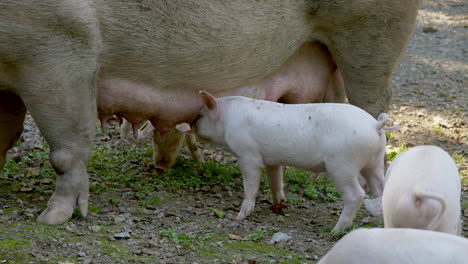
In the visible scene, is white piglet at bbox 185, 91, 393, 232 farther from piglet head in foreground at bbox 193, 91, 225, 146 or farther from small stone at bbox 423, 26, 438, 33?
small stone at bbox 423, 26, 438, 33

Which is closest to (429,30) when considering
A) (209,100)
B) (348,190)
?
(209,100)

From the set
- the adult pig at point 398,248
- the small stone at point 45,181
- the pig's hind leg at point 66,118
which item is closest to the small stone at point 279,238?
the pig's hind leg at point 66,118

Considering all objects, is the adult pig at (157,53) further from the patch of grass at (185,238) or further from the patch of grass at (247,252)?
the patch of grass at (247,252)

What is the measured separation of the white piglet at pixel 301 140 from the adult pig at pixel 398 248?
1512 millimetres

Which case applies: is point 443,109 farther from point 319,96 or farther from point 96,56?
point 96,56

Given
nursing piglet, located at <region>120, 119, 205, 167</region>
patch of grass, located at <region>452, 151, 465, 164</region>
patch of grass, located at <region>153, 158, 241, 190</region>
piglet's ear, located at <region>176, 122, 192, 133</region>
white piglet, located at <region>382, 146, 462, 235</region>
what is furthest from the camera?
patch of grass, located at <region>452, 151, 465, 164</region>

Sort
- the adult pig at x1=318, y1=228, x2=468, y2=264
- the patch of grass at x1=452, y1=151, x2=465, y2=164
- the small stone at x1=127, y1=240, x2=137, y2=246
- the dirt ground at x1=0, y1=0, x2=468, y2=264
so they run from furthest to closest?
the patch of grass at x1=452, y1=151, x2=465, y2=164
the small stone at x1=127, y1=240, x2=137, y2=246
the dirt ground at x1=0, y1=0, x2=468, y2=264
the adult pig at x1=318, y1=228, x2=468, y2=264

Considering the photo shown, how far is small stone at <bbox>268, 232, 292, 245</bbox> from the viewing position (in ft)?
12.7

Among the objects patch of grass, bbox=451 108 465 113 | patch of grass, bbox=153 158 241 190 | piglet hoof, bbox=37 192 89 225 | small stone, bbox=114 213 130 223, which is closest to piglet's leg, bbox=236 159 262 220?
small stone, bbox=114 213 130 223

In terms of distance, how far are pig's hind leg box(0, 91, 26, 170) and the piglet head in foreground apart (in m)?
1.03

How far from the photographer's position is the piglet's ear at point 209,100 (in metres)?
4.40

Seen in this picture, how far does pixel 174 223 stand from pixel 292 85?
1419 millimetres

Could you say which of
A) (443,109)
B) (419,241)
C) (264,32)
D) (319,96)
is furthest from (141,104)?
(443,109)

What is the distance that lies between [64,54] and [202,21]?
834 millimetres
